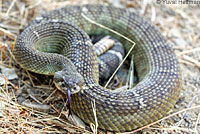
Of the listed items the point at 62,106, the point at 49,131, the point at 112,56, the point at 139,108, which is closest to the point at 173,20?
the point at 112,56

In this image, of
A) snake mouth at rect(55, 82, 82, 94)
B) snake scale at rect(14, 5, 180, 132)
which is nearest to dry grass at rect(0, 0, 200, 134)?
snake scale at rect(14, 5, 180, 132)

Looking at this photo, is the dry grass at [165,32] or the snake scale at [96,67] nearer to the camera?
the dry grass at [165,32]

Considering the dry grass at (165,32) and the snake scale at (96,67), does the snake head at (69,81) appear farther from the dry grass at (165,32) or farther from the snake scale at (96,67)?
the dry grass at (165,32)

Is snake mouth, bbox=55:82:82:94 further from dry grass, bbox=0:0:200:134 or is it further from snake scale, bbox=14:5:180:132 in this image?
dry grass, bbox=0:0:200:134

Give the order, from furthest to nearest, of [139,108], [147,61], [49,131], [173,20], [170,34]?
[173,20] < [170,34] < [147,61] < [139,108] < [49,131]

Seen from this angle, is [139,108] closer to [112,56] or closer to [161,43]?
[112,56]

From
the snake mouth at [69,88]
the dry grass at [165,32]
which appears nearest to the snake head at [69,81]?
the snake mouth at [69,88]

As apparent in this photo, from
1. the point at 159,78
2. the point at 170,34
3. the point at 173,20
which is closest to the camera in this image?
the point at 159,78
